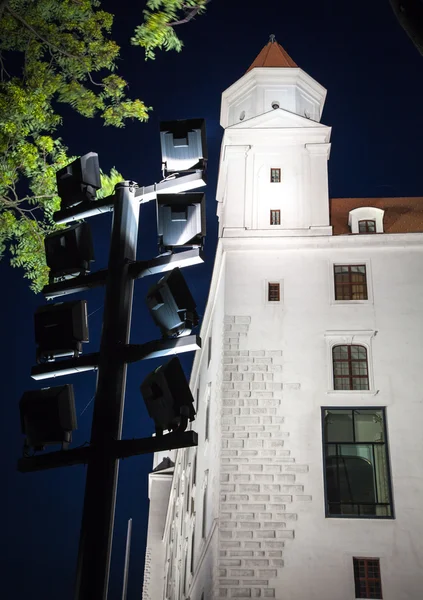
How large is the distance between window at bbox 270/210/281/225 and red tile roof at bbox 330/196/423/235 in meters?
2.38

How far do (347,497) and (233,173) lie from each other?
14334 millimetres

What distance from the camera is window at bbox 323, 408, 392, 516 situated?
69.6ft

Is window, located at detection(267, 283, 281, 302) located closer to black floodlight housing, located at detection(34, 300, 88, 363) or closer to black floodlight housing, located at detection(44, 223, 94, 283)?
black floodlight housing, located at detection(44, 223, 94, 283)

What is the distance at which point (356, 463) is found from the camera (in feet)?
72.1

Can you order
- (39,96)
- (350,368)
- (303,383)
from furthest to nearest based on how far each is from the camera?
(350,368)
(303,383)
(39,96)

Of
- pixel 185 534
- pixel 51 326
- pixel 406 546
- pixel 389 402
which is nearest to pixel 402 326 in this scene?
pixel 389 402

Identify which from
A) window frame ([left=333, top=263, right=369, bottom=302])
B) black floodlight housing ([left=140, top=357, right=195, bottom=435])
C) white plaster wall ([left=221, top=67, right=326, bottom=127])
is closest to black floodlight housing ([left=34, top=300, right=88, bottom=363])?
black floodlight housing ([left=140, top=357, right=195, bottom=435])

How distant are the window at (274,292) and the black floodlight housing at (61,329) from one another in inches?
797

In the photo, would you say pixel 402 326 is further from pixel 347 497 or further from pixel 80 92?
pixel 80 92

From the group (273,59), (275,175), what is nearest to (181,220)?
(275,175)

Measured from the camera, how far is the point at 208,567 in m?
22.2

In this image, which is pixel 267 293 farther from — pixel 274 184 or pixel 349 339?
pixel 274 184

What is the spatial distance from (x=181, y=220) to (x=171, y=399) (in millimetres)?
1483

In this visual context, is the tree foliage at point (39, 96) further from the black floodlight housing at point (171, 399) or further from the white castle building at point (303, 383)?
the white castle building at point (303, 383)
